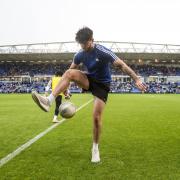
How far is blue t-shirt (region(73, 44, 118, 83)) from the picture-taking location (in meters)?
6.24

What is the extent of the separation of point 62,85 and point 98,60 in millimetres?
769

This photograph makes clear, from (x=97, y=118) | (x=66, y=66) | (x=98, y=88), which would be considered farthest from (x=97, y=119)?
(x=66, y=66)

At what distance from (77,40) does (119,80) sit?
7190 centimetres

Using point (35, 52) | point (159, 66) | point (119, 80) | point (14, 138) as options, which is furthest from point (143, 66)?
point (14, 138)

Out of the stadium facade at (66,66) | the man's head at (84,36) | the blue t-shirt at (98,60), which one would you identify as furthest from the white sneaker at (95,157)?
the stadium facade at (66,66)

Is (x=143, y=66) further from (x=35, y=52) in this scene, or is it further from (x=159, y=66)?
(x=35, y=52)

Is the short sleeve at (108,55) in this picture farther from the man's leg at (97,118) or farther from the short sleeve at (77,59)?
the man's leg at (97,118)

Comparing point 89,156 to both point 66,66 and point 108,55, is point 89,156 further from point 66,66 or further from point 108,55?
point 66,66

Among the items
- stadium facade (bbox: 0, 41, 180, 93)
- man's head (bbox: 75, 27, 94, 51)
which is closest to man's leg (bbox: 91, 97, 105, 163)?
man's head (bbox: 75, 27, 94, 51)

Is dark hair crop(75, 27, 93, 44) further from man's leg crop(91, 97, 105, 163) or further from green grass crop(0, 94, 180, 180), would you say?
green grass crop(0, 94, 180, 180)

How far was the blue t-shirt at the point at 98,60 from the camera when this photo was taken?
20.5 ft

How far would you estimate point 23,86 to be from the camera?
2808 inches

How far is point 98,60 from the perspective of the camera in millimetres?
6309

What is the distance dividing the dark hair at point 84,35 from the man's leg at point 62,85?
0.60 meters
